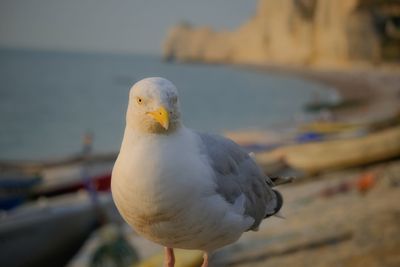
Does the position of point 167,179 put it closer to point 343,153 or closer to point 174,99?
point 174,99

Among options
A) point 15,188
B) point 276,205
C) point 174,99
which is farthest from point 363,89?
point 174,99

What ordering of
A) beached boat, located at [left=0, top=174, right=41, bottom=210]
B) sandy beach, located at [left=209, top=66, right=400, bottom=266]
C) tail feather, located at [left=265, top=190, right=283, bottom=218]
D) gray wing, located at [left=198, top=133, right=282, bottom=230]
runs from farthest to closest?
beached boat, located at [left=0, top=174, right=41, bottom=210] < sandy beach, located at [left=209, top=66, right=400, bottom=266] < tail feather, located at [left=265, top=190, right=283, bottom=218] < gray wing, located at [left=198, top=133, right=282, bottom=230]

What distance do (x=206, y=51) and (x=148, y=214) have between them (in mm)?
58023

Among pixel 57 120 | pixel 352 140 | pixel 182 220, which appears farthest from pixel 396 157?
pixel 57 120

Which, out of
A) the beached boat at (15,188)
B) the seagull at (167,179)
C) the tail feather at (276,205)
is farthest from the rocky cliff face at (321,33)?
the seagull at (167,179)

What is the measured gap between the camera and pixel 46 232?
15.3 ft

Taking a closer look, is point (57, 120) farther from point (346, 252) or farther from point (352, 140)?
point (346, 252)

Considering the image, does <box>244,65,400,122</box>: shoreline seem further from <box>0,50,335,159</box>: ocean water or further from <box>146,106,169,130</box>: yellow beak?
<box>146,106,169,130</box>: yellow beak

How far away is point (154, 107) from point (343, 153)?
21.7 feet

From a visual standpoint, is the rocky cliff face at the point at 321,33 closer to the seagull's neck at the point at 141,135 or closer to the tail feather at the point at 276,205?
the tail feather at the point at 276,205

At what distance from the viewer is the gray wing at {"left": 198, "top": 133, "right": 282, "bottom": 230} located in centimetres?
125

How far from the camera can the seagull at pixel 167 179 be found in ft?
3.49

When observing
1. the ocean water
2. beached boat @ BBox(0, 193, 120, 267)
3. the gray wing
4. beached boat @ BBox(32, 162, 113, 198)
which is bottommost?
the ocean water

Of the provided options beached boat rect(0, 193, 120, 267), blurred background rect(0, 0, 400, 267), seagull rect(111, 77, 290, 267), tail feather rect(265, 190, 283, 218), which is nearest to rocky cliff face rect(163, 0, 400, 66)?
blurred background rect(0, 0, 400, 267)
